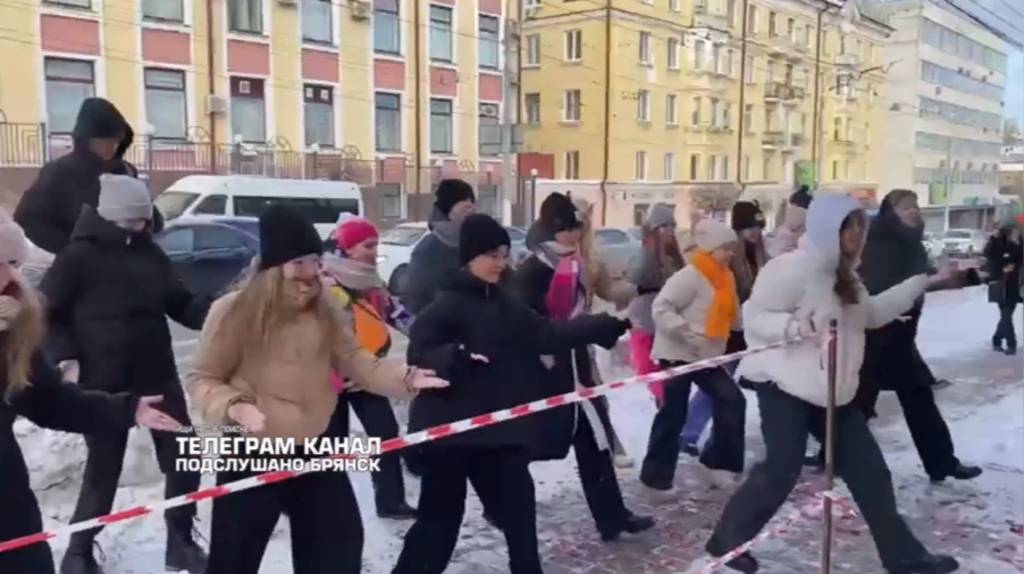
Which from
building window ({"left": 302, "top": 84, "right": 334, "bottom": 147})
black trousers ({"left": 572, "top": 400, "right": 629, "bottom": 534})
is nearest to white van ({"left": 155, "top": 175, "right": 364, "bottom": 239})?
building window ({"left": 302, "top": 84, "right": 334, "bottom": 147})

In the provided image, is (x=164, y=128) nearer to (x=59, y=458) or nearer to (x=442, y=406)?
(x=59, y=458)

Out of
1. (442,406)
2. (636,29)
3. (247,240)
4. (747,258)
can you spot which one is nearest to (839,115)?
(636,29)

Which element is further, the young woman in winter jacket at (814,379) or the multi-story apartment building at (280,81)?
the multi-story apartment building at (280,81)

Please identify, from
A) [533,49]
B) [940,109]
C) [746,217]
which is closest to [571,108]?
[533,49]

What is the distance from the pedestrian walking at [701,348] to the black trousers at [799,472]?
119 cm

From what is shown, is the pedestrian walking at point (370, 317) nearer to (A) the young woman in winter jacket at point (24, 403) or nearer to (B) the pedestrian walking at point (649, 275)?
(A) the young woman in winter jacket at point (24, 403)

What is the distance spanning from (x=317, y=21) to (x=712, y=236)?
22279mm

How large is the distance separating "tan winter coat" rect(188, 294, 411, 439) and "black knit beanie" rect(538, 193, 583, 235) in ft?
5.79

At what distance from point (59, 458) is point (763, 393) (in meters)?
3.53

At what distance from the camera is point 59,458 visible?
204 inches

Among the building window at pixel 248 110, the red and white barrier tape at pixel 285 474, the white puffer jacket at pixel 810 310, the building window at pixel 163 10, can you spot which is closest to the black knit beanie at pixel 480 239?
the red and white barrier tape at pixel 285 474

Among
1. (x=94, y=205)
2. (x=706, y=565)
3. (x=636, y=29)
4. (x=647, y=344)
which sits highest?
(x=636, y=29)

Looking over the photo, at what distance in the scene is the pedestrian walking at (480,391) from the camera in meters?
3.53

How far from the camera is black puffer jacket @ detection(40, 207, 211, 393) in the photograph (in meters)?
3.61
